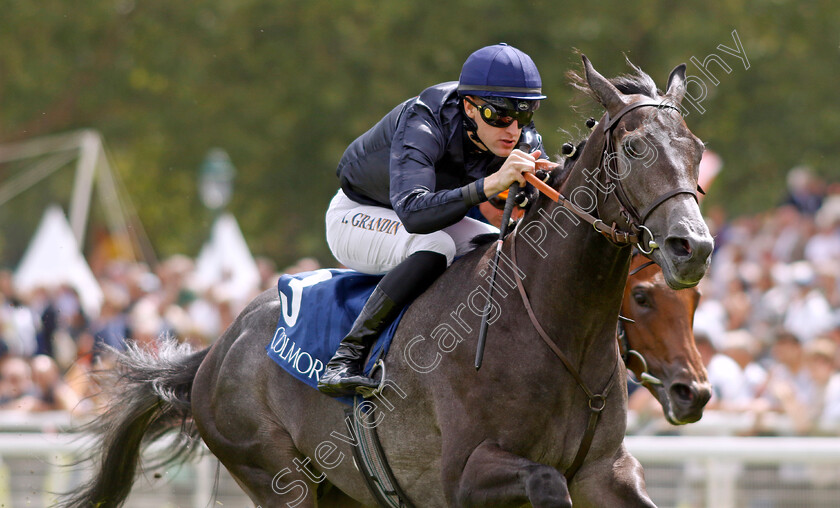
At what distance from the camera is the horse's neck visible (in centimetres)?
441

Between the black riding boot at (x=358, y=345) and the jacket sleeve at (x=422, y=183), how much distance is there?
470mm

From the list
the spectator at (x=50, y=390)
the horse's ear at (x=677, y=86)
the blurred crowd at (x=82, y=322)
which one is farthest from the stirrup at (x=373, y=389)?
the spectator at (x=50, y=390)

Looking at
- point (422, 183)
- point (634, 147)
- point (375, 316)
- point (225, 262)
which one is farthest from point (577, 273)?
point (225, 262)

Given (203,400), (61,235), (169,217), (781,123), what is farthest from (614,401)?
(169,217)

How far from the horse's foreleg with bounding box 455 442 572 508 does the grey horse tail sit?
260 cm

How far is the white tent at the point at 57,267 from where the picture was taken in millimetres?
15227

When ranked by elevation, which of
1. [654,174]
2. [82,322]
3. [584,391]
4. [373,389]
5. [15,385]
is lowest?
[15,385]

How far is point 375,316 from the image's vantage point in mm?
5008

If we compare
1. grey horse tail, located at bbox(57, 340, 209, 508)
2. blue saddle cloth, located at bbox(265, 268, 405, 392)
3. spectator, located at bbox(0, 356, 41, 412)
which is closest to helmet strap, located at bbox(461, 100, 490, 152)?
blue saddle cloth, located at bbox(265, 268, 405, 392)

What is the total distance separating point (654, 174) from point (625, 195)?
0.18m

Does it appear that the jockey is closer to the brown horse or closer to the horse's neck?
the brown horse

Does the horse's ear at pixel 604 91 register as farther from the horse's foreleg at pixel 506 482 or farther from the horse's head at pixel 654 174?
the horse's foreleg at pixel 506 482

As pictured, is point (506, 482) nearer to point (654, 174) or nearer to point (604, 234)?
point (604, 234)

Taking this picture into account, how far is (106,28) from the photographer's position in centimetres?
2108
